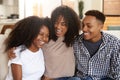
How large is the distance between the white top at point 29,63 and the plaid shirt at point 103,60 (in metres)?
0.37

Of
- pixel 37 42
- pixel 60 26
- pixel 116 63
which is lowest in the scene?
pixel 116 63

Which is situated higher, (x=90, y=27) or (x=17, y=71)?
→ (x=90, y=27)

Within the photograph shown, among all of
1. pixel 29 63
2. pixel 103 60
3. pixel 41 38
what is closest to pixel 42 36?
pixel 41 38

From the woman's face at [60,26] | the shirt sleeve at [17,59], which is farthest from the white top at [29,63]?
the woman's face at [60,26]

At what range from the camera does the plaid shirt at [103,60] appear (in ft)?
6.29

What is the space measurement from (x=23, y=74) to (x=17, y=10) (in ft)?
15.2

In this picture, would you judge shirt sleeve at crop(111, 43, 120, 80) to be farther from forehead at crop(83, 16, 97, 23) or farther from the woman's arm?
the woman's arm

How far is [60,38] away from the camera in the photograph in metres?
1.97

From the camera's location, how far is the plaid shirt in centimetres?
192

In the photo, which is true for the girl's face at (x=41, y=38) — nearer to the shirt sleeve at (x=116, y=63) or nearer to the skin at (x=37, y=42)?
the skin at (x=37, y=42)

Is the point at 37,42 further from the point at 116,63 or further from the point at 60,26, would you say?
the point at 116,63

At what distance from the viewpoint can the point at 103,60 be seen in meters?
1.93

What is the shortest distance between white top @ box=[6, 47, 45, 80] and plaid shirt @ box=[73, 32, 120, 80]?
14.5 inches

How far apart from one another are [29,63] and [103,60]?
1.98 ft
